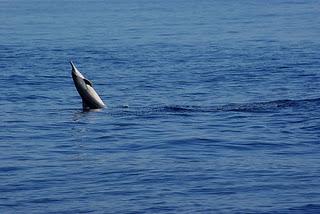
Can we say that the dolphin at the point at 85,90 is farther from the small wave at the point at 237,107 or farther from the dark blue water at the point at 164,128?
the small wave at the point at 237,107

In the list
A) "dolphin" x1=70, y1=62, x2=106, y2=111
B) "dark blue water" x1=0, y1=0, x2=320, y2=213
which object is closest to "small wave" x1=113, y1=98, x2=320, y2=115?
"dark blue water" x1=0, y1=0, x2=320, y2=213

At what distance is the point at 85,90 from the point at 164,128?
388cm

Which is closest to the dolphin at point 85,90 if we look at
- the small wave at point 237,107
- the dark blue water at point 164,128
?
the dark blue water at point 164,128

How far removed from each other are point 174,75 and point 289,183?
18.8 metres

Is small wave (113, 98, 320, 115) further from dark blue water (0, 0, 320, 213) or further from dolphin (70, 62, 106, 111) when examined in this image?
dolphin (70, 62, 106, 111)

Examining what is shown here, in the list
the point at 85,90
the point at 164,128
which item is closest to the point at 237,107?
the point at 164,128

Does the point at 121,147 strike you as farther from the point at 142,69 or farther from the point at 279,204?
Result: the point at 142,69

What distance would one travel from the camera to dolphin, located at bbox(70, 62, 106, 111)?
92.7 ft

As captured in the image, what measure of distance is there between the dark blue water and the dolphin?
0.46 metres

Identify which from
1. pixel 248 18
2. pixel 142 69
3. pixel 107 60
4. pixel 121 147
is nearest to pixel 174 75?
pixel 142 69

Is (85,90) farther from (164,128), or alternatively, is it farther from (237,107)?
(237,107)

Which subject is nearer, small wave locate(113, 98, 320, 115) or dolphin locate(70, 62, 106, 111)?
small wave locate(113, 98, 320, 115)

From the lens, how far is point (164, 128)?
25375 mm

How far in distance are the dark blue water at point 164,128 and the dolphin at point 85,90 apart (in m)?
0.46
